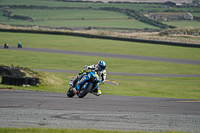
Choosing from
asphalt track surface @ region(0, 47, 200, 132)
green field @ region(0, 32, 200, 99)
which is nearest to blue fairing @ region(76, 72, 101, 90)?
asphalt track surface @ region(0, 47, 200, 132)

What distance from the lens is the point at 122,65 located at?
3809 centimetres

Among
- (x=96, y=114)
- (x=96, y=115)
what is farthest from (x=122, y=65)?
(x=96, y=115)

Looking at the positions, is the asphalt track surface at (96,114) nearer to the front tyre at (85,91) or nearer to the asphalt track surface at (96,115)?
the asphalt track surface at (96,115)

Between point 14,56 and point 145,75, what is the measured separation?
60.4 feet

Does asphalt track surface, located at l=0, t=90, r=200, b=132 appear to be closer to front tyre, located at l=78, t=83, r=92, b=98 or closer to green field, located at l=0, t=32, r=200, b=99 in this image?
front tyre, located at l=78, t=83, r=92, b=98

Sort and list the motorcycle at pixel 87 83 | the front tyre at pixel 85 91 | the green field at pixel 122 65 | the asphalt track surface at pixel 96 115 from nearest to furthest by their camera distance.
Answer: the asphalt track surface at pixel 96 115
the motorcycle at pixel 87 83
the front tyre at pixel 85 91
the green field at pixel 122 65

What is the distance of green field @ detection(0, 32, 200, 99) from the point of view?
2316 cm

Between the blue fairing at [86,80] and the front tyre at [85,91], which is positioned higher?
the blue fairing at [86,80]

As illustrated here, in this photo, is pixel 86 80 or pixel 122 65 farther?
pixel 122 65

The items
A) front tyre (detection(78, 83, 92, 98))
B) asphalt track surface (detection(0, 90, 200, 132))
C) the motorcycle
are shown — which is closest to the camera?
asphalt track surface (detection(0, 90, 200, 132))

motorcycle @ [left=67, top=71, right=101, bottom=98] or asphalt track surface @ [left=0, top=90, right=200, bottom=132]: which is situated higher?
motorcycle @ [left=67, top=71, right=101, bottom=98]

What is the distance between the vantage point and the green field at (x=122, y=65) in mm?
23156

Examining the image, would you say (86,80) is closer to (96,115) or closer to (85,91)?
(85,91)

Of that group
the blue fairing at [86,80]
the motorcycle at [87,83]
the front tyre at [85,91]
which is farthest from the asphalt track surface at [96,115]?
the blue fairing at [86,80]
